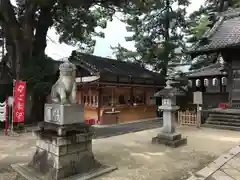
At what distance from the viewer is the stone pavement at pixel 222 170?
16.6ft

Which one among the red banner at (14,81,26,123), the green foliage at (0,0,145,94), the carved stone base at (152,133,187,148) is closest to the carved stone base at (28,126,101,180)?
the carved stone base at (152,133,187,148)

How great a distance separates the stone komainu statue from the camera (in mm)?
5158

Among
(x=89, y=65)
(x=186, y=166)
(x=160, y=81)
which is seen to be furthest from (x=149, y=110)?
(x=186, y=166)

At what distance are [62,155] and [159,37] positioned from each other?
20.2 meters

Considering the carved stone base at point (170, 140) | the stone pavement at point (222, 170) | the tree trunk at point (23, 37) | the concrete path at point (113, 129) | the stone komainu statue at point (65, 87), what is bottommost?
the stone pavement at point (222, 170)

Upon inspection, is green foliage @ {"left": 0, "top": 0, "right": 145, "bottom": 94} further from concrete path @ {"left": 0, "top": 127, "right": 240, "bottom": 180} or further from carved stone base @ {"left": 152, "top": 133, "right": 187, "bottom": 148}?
carved stone base @ {"left": 152, "top": 133, "right": 187, "bottom": 148}

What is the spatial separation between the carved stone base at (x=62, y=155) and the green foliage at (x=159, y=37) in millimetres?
15970

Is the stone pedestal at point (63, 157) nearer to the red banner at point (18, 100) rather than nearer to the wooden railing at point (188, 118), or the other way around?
the red banner at point (18, 100)

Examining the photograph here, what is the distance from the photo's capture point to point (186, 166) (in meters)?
5.86

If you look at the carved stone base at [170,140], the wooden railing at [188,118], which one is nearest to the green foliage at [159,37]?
the wooden railing at [188,118]

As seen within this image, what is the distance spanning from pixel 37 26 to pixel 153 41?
39.0 feet

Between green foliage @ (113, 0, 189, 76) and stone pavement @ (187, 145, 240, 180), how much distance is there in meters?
14.5

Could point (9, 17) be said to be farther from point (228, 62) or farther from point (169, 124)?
point (228, 62)

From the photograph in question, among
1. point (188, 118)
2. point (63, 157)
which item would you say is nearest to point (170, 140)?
point (63, 157)
